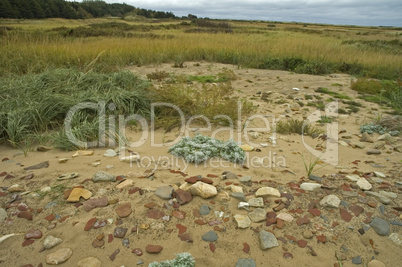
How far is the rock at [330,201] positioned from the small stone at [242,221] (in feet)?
2.18

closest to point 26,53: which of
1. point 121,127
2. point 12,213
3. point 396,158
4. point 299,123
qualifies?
point 121,127

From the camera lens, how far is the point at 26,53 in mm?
7285

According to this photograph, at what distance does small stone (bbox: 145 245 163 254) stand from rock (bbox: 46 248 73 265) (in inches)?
18.2

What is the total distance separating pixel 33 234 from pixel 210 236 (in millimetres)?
1158

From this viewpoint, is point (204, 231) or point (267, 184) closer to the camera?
point (204, 231)

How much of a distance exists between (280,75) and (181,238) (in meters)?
7.16

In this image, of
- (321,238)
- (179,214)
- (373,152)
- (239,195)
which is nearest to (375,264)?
(321,238)

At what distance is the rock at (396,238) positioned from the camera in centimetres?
175

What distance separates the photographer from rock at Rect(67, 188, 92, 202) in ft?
6.75

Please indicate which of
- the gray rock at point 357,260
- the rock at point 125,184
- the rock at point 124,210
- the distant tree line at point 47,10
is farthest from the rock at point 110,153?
the distant tree line at point 47,10

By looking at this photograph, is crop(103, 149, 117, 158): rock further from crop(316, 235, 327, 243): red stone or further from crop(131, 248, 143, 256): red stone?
crop(316, 235, 327, 243): red stone

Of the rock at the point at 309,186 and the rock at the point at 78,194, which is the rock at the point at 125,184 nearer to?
the rock at the point at 78,194

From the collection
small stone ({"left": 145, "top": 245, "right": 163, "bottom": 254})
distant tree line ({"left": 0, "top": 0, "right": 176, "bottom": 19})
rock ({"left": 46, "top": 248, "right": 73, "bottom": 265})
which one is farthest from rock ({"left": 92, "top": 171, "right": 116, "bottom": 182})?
distant tree line ({"left": 0, "top": 0, "right": 176, "bottom": 19})

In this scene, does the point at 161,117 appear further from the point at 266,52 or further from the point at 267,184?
the point at 266,52
